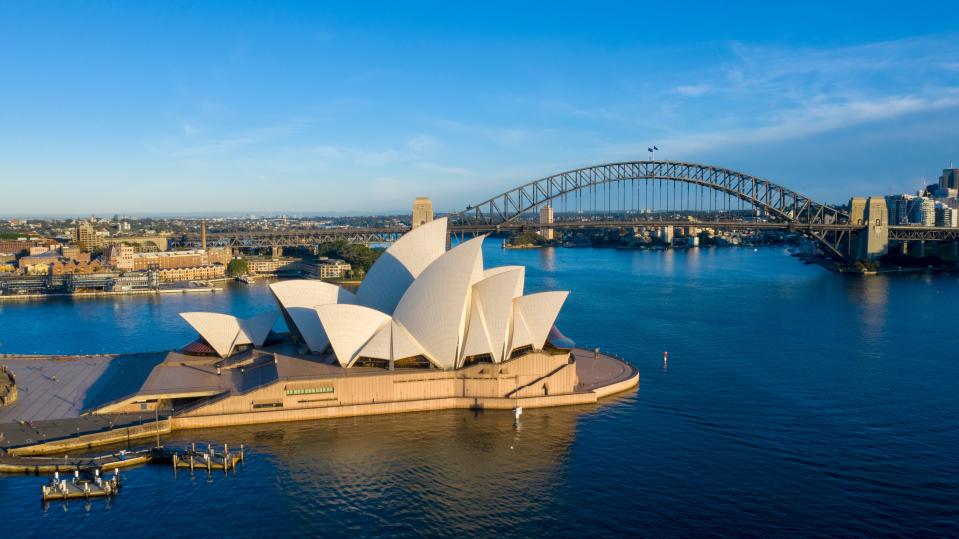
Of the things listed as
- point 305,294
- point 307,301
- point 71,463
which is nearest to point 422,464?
point 71,463

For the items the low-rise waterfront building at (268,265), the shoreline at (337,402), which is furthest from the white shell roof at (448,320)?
the low-rise waterfront building at (268,265)

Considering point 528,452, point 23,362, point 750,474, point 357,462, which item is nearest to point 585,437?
point 528,452

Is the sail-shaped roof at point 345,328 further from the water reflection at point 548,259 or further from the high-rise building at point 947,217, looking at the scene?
the high-rise building at point 947,217

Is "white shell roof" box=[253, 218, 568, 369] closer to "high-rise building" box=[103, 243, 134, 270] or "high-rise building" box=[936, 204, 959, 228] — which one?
"high-rise building" box=[103, 243, 134, 270]

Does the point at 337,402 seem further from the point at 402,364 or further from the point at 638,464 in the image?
the point at 638,464

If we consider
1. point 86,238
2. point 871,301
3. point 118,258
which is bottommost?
point 871,301

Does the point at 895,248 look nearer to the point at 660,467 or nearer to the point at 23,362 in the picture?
the point at 660,467
